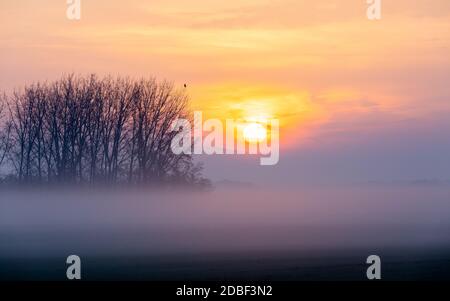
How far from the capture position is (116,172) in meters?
15.1

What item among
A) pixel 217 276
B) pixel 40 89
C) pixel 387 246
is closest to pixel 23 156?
pixel 40 89

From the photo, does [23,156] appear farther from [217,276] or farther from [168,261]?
[217,276]

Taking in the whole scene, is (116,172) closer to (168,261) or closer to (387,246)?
(168,261)

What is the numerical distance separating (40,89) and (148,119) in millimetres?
1742

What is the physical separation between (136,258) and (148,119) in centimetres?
230

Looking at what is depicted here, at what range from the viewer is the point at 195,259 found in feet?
47.8

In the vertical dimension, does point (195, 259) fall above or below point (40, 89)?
below
